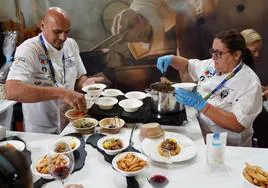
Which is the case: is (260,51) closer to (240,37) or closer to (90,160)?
(240,37)

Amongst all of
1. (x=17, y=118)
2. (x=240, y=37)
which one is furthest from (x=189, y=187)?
(x=17, y=118)

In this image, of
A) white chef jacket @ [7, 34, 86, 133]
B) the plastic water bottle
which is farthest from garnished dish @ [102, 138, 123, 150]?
white chef jacket @ [7, 34, 86, 133]

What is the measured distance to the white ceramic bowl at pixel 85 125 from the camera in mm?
1848

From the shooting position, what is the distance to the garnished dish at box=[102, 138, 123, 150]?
64.4 inches

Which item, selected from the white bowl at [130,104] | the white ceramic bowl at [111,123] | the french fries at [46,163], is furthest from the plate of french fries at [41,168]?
the white bowl at [130,104]

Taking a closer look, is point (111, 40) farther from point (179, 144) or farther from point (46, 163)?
point (46, 163)

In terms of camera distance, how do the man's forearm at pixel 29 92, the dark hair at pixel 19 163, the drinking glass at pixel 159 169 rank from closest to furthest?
1. the dark hair at pixel 19 163
2. the drinking glass at pixel 159 169
3. the man's forearm at pixel 29 92

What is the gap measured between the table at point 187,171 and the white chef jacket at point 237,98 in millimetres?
318

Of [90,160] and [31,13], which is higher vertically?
[31,13]

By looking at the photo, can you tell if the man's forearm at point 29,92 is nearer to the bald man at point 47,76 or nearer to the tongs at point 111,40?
the bald man at point 47,76

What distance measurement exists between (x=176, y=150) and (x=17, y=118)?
251 cm

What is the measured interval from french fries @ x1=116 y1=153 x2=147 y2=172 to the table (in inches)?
2.1

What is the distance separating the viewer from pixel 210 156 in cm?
152

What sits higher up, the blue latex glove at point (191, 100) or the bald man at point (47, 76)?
the bald man at point (47, 76)
